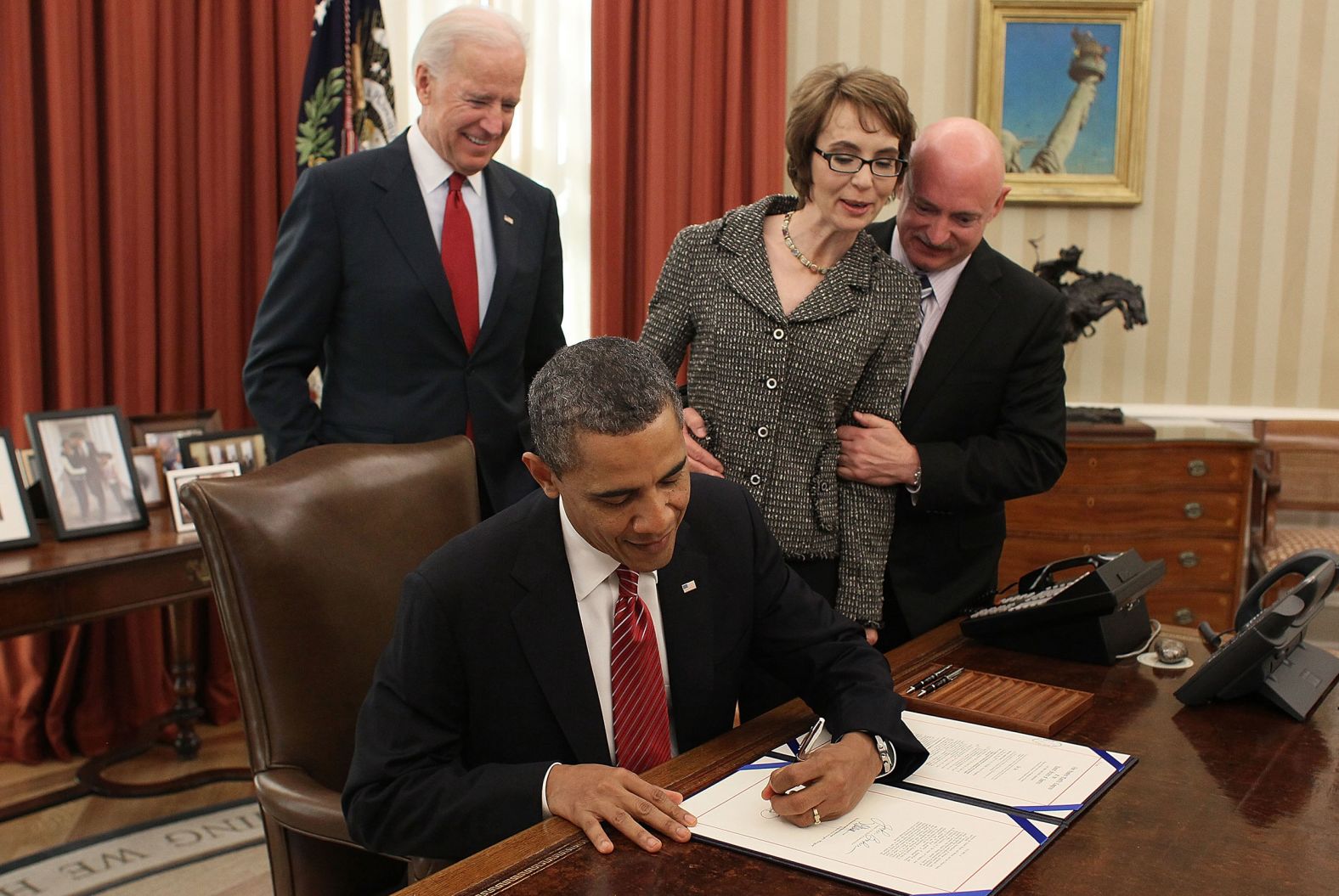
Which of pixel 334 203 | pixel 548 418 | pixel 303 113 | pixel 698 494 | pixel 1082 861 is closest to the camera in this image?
pixel 1082 861

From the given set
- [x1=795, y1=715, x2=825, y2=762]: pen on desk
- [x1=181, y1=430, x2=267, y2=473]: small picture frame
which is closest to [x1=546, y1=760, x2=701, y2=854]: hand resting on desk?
[x1=795, y1=715, x2=825, y2=762]: pen on desk

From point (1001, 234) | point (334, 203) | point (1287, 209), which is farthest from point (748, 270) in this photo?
point (1287, 209)

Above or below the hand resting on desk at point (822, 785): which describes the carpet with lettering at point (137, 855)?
below

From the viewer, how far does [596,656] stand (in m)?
1.63

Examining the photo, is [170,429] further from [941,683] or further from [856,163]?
[941,683]

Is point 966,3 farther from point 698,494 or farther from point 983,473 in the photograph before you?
point 698,494

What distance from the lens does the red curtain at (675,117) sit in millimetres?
4609

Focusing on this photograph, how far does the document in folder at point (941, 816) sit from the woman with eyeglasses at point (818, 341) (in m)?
0.58

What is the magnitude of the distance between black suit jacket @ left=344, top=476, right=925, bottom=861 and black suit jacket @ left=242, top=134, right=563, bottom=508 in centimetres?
108

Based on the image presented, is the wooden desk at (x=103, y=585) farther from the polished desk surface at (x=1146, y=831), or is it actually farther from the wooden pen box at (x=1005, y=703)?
the wooden pen box at (x=1005, y=703)

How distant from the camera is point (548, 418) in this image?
1512 mm

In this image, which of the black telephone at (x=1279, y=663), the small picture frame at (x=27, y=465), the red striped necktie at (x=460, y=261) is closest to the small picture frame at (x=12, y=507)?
the small picture frame at (x=27, y=465)

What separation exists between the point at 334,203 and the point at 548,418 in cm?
141

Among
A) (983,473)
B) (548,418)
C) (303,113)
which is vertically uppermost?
(303,113)
